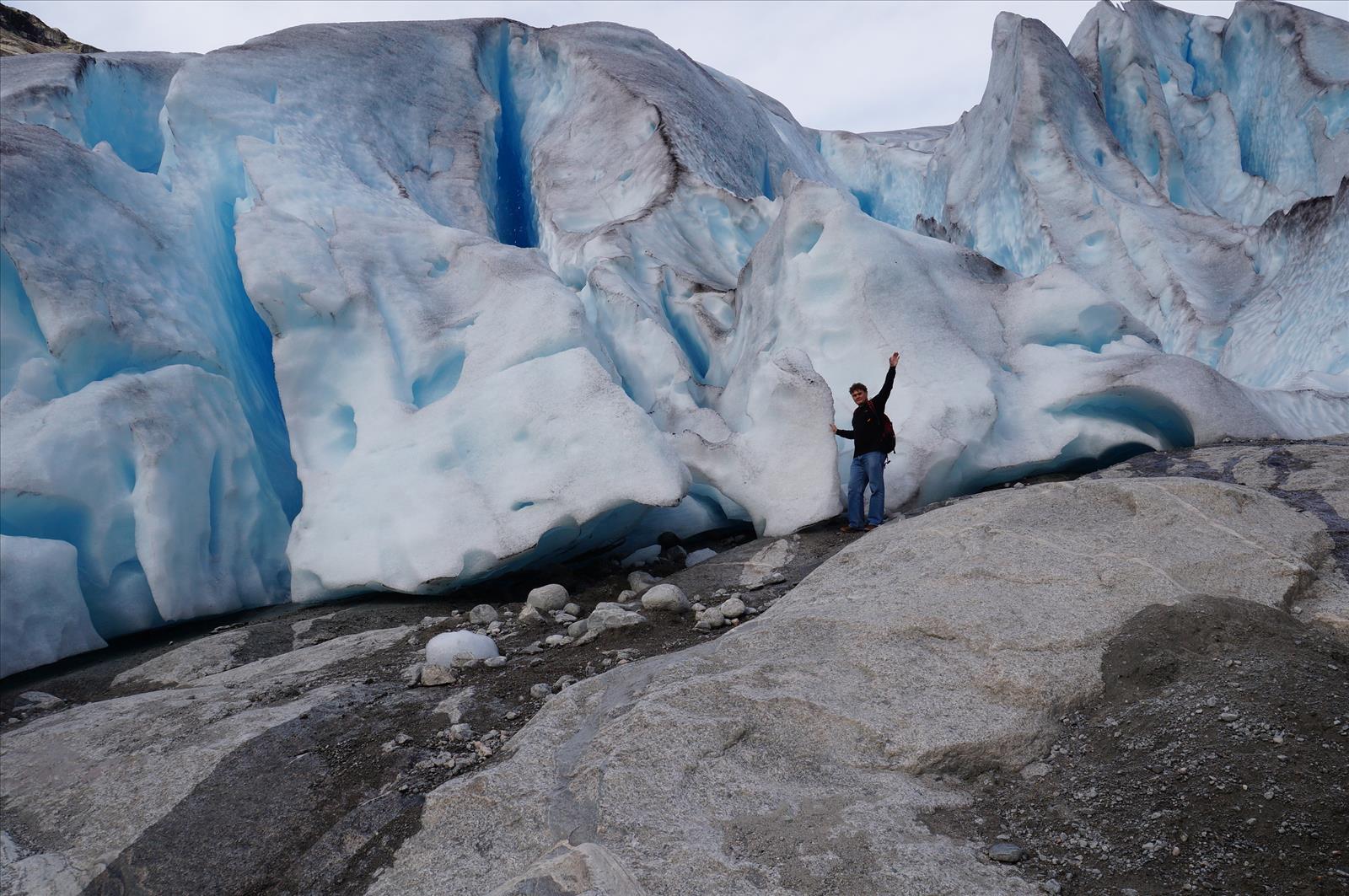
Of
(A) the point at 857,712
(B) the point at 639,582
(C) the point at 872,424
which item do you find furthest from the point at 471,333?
(A) the point at 857,712

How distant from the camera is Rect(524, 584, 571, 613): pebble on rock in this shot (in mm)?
4344

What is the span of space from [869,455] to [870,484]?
0.17 m

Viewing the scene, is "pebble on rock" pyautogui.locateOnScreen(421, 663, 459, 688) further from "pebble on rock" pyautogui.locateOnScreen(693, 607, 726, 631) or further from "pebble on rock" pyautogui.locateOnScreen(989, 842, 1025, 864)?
"pebble on rock" pyautogui.locateOnScreen(989, 842, 1025, 864)

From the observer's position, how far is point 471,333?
19.2 ft

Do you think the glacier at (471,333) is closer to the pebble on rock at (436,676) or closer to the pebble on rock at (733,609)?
the pebble on rock at (733,609)

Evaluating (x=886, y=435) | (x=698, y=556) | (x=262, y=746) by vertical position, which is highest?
(x=886, y=435)

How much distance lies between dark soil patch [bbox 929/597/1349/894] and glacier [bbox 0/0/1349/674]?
2.69 m

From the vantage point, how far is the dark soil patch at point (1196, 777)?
1.81m

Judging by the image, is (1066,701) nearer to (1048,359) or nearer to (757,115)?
(1048,359)

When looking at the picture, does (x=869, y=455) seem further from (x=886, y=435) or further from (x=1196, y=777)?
(x=1196, y=777)

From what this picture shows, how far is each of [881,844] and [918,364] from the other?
440 cm

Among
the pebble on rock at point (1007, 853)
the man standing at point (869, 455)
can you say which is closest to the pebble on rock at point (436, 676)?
the pebble on rock at point (1007, 853)

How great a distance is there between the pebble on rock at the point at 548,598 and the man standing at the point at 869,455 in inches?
68.0

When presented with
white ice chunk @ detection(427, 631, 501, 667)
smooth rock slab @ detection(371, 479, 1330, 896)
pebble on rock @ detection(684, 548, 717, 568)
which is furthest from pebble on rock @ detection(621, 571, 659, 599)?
smooth rock slab @ detection(371, 479, 1330, 896)
